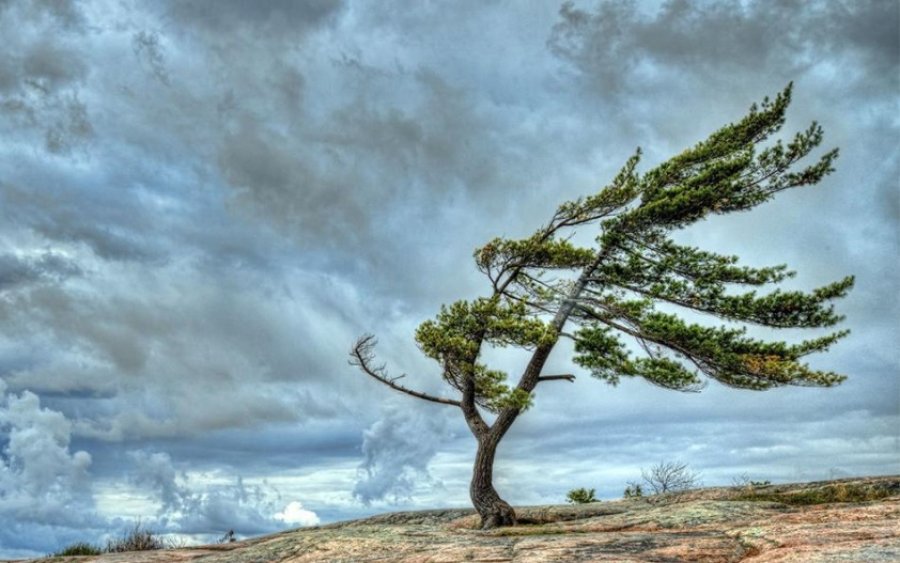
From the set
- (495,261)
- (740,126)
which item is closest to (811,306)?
(740,126)

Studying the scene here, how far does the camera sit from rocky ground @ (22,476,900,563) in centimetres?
1059

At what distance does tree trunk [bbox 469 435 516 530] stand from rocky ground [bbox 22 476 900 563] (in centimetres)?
292

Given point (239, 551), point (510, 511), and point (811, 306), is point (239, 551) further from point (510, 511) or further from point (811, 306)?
point (811, 306)

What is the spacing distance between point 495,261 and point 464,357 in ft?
10.1

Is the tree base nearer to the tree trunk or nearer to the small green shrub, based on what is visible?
the tree trunk

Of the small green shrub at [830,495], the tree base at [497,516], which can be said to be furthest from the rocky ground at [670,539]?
the tree base at [497,516]

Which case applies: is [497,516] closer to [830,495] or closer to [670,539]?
[830,495]

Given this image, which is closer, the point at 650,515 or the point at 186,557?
the point at 650,515

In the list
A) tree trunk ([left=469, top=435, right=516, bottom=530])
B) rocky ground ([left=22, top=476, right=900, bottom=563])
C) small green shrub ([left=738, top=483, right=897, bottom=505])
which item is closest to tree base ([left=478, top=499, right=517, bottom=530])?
tree trunk ([left=469, top=435, right=516, bottom=530])

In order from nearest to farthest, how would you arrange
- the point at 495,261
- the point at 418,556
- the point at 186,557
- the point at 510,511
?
the point at 418,556, the point at 186,557, the point at 510,511, the point at 495,261

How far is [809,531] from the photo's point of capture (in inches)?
439

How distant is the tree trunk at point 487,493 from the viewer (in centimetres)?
2061

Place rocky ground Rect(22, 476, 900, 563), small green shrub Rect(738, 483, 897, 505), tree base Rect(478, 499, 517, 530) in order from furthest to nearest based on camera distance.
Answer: tree base Rect(478, 499, 517, 530) < small green shrub Rect(738, 483, 897, 505) < rocky ground Rect(22, 476, 900, 563)

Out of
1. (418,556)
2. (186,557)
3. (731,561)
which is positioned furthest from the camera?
(186,557)
